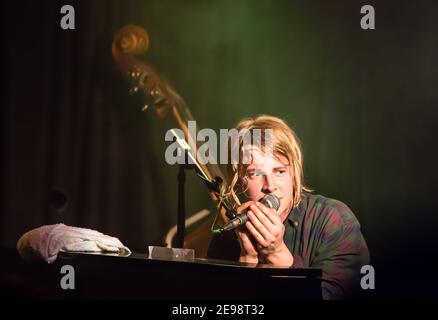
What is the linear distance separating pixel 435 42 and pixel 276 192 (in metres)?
1.19

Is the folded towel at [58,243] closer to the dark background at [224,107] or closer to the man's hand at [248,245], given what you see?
the man's hand at [248,245]

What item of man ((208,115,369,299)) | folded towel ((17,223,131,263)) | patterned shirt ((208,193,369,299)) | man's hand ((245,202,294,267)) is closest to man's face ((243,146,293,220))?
man ((208,115,369,299))

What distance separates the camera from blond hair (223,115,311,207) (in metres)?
2.83

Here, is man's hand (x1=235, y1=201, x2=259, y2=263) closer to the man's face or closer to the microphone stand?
the man's face

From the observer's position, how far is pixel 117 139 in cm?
316

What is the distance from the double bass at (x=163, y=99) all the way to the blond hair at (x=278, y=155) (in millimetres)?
59

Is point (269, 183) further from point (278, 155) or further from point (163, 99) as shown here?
point (163, 99)

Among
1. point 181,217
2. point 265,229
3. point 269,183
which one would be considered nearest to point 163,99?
point 181,217

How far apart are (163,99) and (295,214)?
984 millimetres

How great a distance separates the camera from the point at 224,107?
3010 mm

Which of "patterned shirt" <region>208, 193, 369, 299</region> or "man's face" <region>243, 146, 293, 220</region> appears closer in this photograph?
"patterned shirt" <region>208, 193, 369, 299</region>

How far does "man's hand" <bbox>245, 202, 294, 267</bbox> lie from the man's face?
0.48 m

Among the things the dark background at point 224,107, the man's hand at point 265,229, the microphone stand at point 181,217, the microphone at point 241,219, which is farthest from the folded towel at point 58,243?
the dark background at point 224,107

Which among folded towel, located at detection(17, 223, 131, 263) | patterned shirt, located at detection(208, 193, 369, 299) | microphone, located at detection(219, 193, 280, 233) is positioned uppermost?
microphone, located at detection(219, 193, 280, 233)
